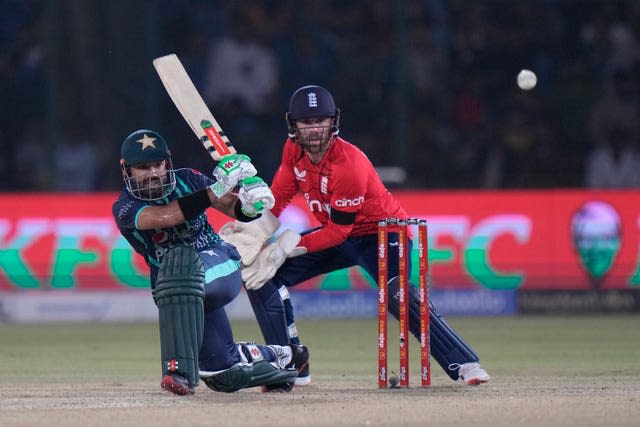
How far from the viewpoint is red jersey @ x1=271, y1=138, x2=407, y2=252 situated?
6.41 meters

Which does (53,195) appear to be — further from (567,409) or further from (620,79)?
(567,409)

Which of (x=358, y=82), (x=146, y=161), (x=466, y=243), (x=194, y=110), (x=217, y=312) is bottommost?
(x=466, y=243)

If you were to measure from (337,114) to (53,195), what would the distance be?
5450 millimetres

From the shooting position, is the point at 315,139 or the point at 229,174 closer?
the point at 229,174

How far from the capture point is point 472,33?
470 inches

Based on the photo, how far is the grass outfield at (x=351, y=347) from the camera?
24.9ft

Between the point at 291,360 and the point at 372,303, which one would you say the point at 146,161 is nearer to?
the point at 291,360

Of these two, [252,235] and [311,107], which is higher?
[311,107]

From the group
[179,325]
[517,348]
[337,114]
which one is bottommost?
[517,348]

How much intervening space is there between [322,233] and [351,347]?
276 cm

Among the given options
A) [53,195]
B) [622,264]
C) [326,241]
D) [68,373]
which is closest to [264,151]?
[53,195]

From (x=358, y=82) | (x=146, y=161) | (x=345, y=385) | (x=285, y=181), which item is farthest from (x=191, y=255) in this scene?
(x=358, y=82)

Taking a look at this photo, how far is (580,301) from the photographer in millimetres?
11391

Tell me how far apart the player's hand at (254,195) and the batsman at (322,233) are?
0.60 metres
